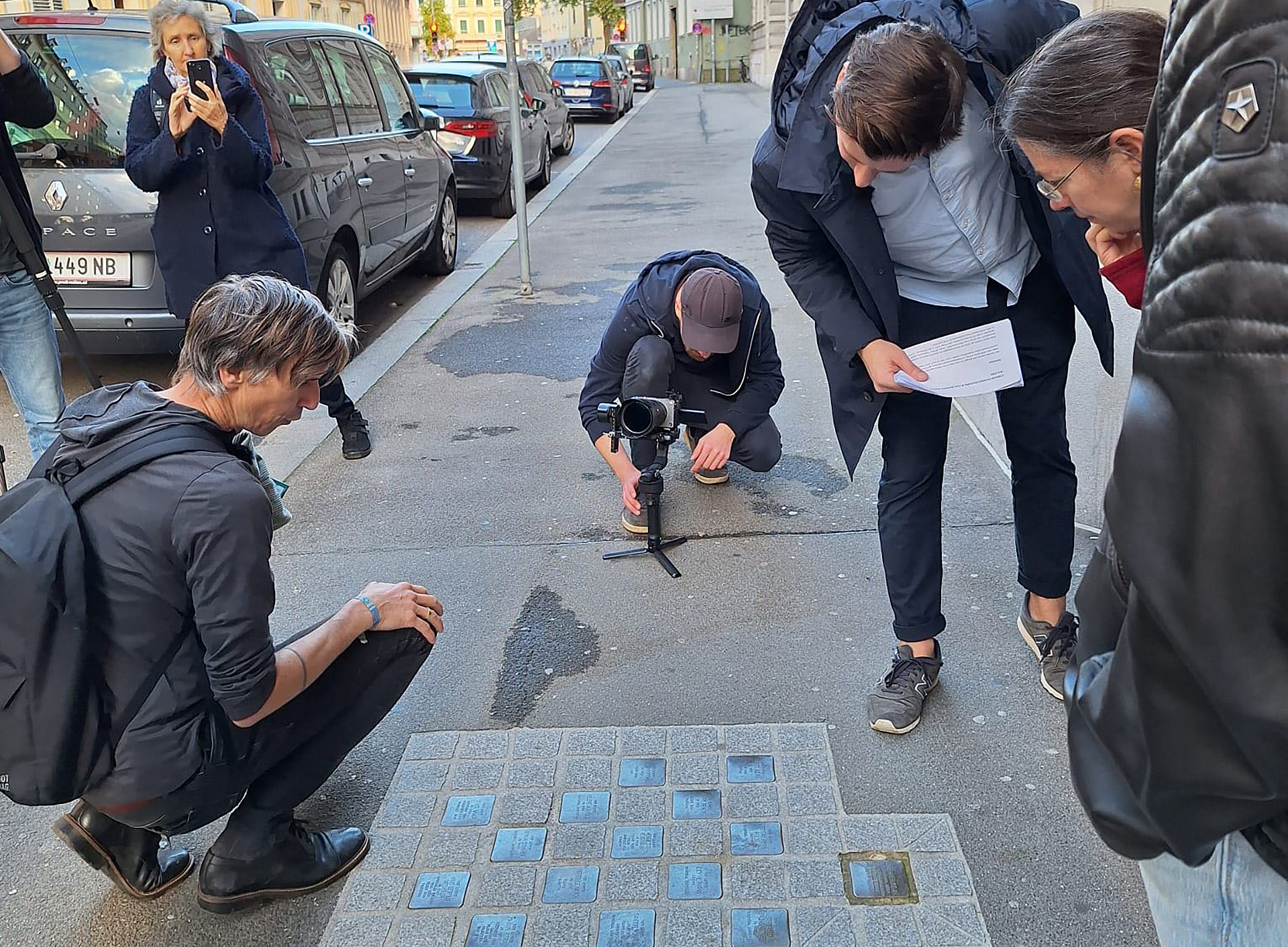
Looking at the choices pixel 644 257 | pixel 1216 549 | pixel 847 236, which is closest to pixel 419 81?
pixel 644 257

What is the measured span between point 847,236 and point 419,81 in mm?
10439

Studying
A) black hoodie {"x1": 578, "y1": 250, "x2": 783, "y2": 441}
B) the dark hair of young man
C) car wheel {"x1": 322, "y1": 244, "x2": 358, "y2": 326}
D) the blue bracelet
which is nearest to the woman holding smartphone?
black hoodie {"x1": 578, "y1": 250, "x2": 783, "y2": 441}

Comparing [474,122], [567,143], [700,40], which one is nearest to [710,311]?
[474,122]

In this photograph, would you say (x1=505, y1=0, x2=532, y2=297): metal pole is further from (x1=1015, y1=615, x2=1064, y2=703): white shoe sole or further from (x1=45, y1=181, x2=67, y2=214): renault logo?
(x1=1015, y1=615, x2=1064, y2=703): white shoe sole

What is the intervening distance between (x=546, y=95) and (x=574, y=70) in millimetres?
10581

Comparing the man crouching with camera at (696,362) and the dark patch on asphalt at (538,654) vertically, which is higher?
the man crouching with camera at (696,362)

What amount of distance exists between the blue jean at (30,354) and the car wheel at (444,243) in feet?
16.0

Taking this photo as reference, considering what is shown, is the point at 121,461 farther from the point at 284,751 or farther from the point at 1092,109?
the point at 1092,109

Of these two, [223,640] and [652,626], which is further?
[652,626]

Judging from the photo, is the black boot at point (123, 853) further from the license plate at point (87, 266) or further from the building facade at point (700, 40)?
the building facade at point (700, 40)

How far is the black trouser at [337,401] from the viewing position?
15.6 ft

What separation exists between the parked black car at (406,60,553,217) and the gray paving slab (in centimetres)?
918

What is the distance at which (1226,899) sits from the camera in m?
1.05

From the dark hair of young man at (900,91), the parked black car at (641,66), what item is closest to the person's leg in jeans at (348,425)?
the dark hair of young man at (900,91)
